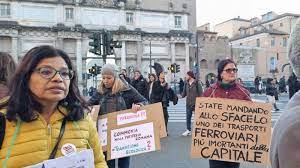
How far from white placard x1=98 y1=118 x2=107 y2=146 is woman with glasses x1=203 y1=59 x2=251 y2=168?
52.4 inches

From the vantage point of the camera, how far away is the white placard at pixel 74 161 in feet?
6.86

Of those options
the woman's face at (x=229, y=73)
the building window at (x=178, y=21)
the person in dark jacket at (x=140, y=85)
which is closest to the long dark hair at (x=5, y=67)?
the woman's face at (x=229, y=73)

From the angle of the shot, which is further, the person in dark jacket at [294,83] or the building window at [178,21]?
the building window at [178,21]

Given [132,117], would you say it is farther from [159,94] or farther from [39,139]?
[159,94]

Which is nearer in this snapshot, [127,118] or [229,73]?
[229,73]

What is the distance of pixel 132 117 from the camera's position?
15.8 feet

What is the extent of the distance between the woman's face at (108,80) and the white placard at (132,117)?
42cm

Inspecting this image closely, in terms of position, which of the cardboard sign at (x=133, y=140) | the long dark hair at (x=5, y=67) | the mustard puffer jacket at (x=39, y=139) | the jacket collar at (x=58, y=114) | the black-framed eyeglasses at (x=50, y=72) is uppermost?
the long dark hair at (x=5, y=67)

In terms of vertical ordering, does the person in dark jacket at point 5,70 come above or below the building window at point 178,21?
below

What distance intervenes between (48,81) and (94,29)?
48.9 meters

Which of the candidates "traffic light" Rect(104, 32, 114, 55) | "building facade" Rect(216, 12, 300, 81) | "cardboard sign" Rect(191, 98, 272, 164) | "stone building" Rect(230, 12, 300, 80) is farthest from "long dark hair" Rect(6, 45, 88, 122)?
"stone building" Rect(230, 12, 300, 80)

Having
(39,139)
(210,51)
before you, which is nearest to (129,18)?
(210,51)

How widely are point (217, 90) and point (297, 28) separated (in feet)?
11.4

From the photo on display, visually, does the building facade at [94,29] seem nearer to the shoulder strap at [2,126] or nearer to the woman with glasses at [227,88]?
the woman with glasses at [227,88]
